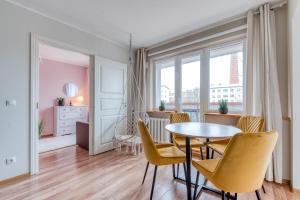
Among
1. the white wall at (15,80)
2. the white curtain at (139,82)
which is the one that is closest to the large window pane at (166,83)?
the white curtain at (139,82)

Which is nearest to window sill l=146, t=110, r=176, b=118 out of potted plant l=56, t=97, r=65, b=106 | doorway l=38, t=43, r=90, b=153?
doorway l=38, t=43, r=90, b=153

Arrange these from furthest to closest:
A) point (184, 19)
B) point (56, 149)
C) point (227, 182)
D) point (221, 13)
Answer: point (56, 149) < point (184, 19) < point (221, 13) < point (227, 182)

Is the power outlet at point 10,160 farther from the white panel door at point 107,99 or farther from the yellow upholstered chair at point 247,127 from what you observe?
the yellow upholstered chair at point 247,127

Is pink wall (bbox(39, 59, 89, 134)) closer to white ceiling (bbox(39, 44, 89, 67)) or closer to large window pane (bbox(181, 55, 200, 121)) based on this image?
white ceiling (bbox(39, 44, 89, 67))

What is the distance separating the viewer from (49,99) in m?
5.36

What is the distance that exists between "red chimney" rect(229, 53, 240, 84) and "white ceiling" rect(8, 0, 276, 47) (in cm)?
70

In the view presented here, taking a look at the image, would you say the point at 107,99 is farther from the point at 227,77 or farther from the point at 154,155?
the point at 227,77

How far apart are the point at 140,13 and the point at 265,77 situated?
2121 millimetres

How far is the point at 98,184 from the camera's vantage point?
7.06 ft

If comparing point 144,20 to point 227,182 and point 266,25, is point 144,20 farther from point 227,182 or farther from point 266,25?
point 227,182

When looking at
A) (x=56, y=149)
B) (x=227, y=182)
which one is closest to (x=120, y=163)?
(x=56, y=149)

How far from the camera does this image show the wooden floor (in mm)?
1884
